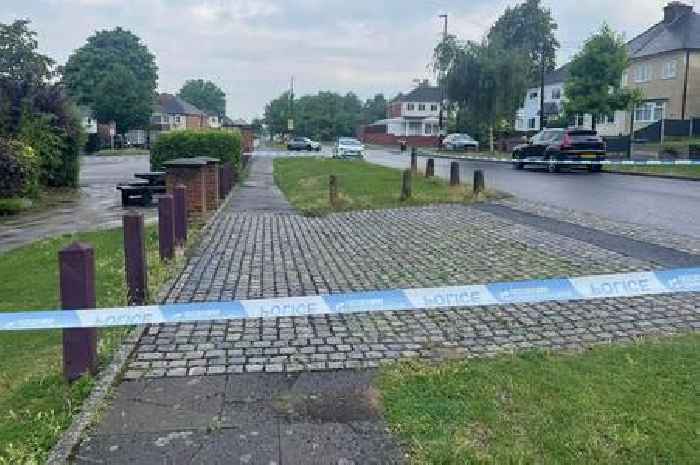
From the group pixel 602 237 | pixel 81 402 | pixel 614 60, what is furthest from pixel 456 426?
pixel 614 60

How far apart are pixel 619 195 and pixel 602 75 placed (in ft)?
71.6

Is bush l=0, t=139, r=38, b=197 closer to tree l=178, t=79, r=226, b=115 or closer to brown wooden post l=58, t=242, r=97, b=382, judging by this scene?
brown wooden post l=58, t=242, r=97, b=382

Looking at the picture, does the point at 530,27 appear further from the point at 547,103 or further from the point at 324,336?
the point at 324,336

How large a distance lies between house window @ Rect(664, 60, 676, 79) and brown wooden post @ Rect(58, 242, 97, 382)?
1903 inches

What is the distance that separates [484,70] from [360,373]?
1642 inches

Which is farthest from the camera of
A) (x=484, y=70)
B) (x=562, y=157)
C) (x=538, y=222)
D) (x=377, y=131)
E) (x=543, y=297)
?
(x=377, y=131)

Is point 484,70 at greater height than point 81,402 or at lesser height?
greater

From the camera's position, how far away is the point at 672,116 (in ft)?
147

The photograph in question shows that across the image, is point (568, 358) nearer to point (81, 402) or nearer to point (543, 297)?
point (543, 297)

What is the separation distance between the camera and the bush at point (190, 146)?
18.1 m

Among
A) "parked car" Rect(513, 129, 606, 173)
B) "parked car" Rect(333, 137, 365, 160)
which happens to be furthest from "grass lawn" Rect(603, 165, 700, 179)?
"parked car" Rect(333, 137, 365, 160)

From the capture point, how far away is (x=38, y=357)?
4.76m

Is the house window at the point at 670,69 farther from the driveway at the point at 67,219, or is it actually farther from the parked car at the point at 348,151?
the driveway at the point at 67,219

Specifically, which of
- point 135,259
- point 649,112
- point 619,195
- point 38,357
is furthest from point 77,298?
point 649,112
